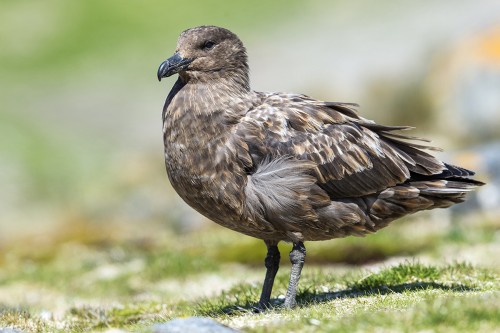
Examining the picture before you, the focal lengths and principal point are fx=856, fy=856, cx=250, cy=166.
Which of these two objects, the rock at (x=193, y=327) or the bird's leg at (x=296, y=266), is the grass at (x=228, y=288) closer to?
the bird's leg at (x=296, y=266)

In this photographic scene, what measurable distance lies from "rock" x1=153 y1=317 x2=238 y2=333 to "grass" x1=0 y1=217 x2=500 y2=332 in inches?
17.9

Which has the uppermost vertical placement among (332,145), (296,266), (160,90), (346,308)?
(160,90)

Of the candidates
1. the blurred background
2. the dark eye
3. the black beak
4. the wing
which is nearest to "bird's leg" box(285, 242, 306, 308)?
the wing

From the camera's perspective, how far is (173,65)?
11.0 metres

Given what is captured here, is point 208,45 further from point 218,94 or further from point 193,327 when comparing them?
point 193,327

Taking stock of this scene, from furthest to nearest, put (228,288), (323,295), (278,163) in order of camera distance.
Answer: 1. (228,288)
2. (323,295)
3. (278,163)

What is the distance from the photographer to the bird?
408 inches

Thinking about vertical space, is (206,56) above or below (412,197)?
above

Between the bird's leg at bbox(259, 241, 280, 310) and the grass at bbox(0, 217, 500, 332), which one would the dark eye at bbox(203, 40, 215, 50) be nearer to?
the bird's leg at bbox(259, 241, 280, 310)

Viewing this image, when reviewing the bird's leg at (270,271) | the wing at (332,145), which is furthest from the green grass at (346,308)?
the wing at (332,145)

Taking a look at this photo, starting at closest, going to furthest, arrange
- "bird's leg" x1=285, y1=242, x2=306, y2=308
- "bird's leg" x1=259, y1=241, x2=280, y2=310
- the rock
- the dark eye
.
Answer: the rock, "bird's leg" x1=285, y1=242, x2=306, y2=308, "bird's leg" x1=259, y1=241, x2=280, y2=310, the dark eye

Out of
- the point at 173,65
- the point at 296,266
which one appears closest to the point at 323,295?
the point at 296,266

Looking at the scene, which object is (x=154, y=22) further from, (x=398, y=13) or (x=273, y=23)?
(x=398, y=13)

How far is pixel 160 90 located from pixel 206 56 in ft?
101
